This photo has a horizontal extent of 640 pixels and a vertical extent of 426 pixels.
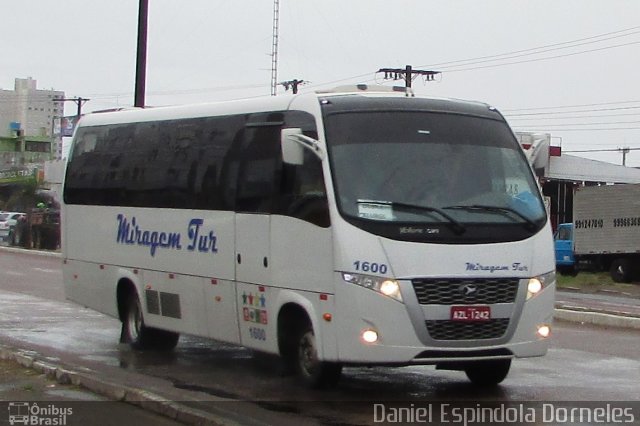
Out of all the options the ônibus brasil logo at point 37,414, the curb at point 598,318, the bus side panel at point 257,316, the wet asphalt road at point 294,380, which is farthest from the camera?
the curb at point 598,318

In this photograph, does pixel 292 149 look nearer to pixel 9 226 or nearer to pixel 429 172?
pixel 429 172

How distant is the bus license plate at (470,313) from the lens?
33.9ft

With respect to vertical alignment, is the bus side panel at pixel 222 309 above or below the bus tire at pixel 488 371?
above

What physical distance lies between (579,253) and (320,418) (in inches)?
1343

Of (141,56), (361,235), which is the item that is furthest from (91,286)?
(141,56)

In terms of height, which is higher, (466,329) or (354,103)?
(354,103)

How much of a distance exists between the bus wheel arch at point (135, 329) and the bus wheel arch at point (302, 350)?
3.80 metres

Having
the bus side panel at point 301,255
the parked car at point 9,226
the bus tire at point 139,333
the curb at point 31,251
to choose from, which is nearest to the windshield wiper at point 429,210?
the bus side panel at point 301,255

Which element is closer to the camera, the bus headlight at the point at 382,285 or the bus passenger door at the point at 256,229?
the bus headlight at the point at 382,285

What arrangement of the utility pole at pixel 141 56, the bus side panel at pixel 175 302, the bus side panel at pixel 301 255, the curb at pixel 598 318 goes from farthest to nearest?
1. the utility pole at pixel 141 56
2. the curb at pixel 598 318
3. the bus side panel at pixel 175 302
4. the bus side panel at pixel 301 255

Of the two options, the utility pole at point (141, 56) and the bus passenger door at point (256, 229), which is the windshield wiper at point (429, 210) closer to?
the bus passenger door at point (256, 229)

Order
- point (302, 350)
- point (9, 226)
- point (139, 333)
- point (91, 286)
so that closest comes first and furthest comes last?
point (302, 350) < point (139, 333) < point (91, 286) < point (9, 226)

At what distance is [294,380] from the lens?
472 inches

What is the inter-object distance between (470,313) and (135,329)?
20.1ft
